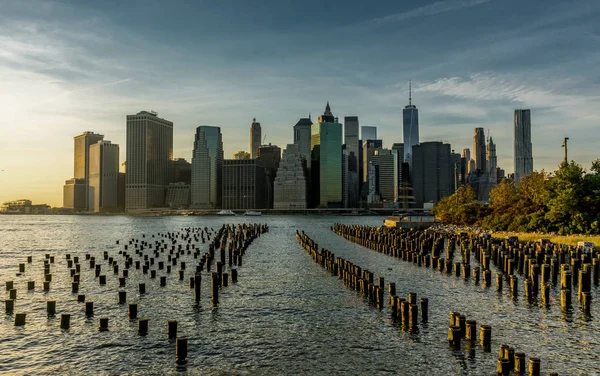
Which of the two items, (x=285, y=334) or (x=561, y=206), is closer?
(x=285, y=334)

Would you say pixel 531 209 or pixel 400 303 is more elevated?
pixel 531 209

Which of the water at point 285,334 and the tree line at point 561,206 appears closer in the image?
the water at point 285,334

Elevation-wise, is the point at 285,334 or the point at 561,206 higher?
the point at 561,206

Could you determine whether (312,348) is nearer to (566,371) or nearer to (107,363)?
(107,363)

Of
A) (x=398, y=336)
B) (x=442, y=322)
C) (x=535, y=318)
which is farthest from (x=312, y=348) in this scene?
(x=535, y=318)

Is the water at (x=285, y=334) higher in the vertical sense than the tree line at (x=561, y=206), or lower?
lower

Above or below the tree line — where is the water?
below

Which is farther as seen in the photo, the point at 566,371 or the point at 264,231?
the point at 264,231

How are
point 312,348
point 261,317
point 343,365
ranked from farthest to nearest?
point 261,317 → point 312,348 → point 343,365

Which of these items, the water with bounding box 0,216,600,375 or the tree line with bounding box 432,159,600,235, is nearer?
the water with bounding box 0,216,600,375

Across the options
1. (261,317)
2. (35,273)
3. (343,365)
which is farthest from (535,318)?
(35,273)

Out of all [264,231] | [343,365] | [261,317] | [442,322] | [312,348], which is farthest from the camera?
[264,231]
